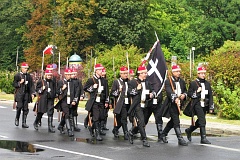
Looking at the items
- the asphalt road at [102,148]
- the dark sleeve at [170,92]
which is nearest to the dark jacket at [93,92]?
the asphalt road at [102,148]

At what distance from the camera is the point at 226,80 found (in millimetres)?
26766

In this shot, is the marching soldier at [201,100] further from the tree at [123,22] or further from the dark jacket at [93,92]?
the tree at [123,22]

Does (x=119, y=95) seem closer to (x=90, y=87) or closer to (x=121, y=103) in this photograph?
(x=121, y=103)

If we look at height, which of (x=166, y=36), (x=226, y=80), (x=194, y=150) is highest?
(x=166, y=36)

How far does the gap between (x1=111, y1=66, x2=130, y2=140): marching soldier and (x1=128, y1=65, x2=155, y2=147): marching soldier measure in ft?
1.11

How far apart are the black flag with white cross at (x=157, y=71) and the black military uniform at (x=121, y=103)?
2.44ft

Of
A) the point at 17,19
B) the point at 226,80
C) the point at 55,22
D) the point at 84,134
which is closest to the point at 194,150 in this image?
the point at 84,134

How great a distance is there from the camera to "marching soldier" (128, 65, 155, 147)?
16.1 metres

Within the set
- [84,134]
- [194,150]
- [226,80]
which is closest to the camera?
[194,150]

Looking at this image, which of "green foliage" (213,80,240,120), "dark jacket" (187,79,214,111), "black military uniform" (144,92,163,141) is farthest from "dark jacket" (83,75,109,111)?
"green foliage" (213,80,240,120)

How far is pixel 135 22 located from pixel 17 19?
74.6ft

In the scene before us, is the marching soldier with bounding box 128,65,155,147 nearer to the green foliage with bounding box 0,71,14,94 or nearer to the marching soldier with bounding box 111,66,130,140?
the marching soldier with bounding box 111,66,130,140

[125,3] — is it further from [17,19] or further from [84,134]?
[84,134]

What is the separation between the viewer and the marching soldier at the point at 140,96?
52.7 ft
